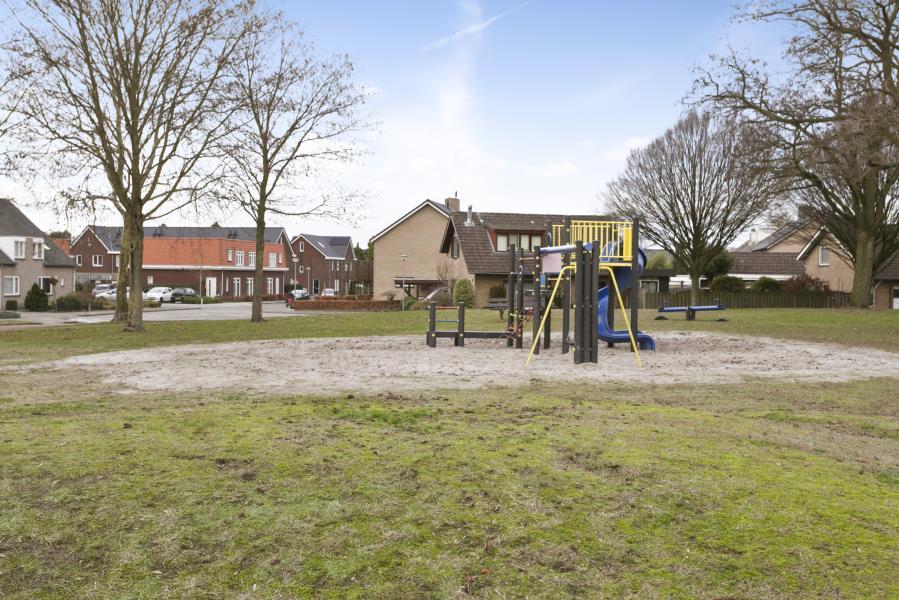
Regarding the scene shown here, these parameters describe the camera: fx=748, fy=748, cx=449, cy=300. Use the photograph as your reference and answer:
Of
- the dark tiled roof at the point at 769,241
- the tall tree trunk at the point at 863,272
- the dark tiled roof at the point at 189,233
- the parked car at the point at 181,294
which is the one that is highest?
the dark tiled roof at the point at 189,233

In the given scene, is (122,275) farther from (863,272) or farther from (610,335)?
(863,272)

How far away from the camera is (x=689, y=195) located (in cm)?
4706

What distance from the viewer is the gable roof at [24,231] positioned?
58.9 meters

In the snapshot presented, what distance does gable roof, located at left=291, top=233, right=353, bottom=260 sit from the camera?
104062mm

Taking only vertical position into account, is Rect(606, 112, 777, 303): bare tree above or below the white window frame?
above

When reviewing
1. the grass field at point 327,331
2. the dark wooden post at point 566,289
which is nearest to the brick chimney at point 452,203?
the grass field at point 327,331

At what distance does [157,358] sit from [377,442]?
11.2 metres

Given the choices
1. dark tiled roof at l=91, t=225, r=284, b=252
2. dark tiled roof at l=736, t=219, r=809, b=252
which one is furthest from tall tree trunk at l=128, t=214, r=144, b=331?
dark tiled roof at l=91, t=225, r=284, b=252

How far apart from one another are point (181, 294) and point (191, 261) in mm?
10022

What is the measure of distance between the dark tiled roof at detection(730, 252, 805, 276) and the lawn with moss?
2561 inches

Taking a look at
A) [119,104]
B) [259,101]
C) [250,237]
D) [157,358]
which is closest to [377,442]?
[157,358]

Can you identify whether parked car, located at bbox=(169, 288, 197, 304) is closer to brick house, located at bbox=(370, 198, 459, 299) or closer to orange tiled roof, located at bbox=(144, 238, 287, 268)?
orange tiled roof, located at bbox=(144, 238, 287, 268)

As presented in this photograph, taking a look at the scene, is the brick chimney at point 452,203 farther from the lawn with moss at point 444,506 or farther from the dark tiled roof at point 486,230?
the lawn with moss at point 444,506

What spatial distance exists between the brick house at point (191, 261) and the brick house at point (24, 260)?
18479 mm
